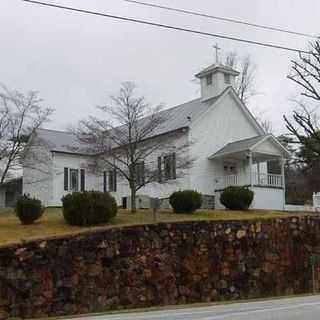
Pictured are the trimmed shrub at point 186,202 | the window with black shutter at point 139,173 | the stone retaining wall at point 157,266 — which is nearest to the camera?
the stone retaining wall at point 157,266

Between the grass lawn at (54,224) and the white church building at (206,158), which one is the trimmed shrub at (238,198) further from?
the white church building at (206,158)

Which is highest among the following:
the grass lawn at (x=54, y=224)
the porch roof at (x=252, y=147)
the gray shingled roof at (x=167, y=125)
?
the gray shingled roof at (x=167, y=125)

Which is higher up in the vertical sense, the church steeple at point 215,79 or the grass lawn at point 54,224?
the church steeple at point 215,79

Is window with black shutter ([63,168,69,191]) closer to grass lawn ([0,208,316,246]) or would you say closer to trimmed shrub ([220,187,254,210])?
grass lawn ([0,208,316,246])

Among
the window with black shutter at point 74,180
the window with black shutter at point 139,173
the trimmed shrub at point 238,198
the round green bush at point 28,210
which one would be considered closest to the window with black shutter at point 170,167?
the window with black shutter at point 139,173

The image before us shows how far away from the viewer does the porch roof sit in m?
34.8

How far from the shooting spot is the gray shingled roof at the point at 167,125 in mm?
35750

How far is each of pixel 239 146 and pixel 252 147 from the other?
981mm

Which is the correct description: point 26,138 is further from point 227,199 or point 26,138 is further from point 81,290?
point 81,290

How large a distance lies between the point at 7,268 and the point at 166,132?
1806cm

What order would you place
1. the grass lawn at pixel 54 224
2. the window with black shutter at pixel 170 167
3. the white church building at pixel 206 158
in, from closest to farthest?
the grass lawn at pixel 54 224 → the window with black shutter at pixel 170 167 → the white church building at pixel 206 158

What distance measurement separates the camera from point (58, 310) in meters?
19.1

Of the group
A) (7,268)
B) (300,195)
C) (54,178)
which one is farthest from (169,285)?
(300,195)

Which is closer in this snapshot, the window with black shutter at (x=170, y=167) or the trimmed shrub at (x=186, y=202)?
the trimmed shrub at (x=186, y=202)
